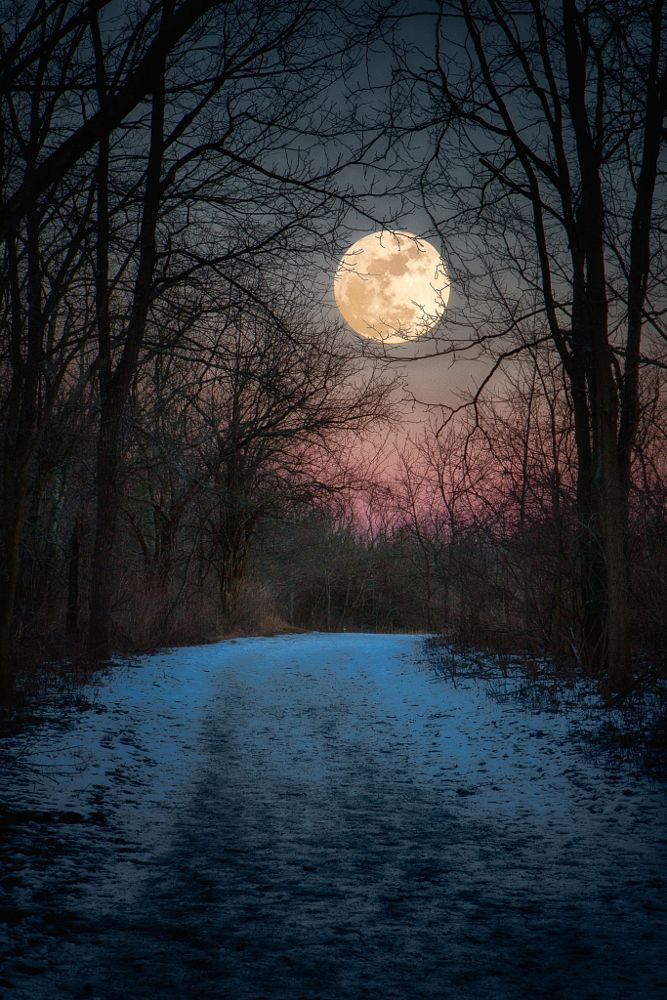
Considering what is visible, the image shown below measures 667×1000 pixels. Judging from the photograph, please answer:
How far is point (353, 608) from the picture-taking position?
44.8 meters

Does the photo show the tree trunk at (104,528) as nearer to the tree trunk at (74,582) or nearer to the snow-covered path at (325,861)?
the tree trunk at (74,582)

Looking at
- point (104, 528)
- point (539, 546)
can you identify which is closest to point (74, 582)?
point (104, 528)

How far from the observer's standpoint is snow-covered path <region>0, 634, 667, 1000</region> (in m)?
3.11

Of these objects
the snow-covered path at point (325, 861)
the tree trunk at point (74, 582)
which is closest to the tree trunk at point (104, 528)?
the tree trunk at point (74, 582)

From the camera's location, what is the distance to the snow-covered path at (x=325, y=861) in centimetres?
311

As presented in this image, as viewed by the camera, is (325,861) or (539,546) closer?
(325,861)

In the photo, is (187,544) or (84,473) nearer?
(84,473)

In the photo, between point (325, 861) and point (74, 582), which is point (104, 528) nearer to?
point (74, 582)

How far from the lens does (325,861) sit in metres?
4.42

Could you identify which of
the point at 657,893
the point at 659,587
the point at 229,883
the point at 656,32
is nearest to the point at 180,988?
the point at 229,883

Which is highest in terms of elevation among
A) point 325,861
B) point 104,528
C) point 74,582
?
point 104,528

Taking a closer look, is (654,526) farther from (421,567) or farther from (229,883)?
(421,567)

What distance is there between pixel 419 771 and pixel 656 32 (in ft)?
26.2

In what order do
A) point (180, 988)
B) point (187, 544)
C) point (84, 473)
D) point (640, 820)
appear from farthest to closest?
1. point (187, 544)
2. point (84, 473)
3. point (640, 820)
4. point (180, 988)
